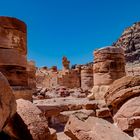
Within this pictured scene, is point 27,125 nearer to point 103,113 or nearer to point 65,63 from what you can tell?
point 103,113

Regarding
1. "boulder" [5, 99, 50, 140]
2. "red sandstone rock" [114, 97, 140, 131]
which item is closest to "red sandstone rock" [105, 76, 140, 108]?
"red sandstone rock" [114, 97, 140, 131]

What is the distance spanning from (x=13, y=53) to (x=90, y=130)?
4.40 metres

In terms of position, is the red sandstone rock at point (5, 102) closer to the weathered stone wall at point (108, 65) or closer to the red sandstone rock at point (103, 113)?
the red sandstone rock at point (103, 113)

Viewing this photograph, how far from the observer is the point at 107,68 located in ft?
40.9

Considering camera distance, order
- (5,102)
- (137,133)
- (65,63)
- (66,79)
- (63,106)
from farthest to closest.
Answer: (65,63)
(66,79)
(63,106)
(137,133)
(5,102)

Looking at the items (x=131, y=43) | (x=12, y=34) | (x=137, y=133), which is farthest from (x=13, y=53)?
(x=131, y=43)

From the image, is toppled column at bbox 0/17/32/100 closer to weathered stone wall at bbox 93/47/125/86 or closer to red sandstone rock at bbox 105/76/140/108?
red sandstone rock at bbox 105/76/140/108

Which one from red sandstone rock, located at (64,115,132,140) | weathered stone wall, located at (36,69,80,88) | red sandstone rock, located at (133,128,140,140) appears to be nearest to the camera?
red sandstone rock, located at (64,115,132,140)

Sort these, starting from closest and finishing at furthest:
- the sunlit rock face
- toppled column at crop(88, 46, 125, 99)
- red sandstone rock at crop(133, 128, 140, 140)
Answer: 1. red sandstone rock at crop(133, 128, 140, 140)
2. toppled column at crop(88, 46, 125, 99)
3. the sunlit rock face

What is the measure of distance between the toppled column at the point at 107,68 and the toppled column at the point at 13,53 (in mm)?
5501

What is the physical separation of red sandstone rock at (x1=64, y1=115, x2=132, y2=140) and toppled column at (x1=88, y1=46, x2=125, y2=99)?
795 cm

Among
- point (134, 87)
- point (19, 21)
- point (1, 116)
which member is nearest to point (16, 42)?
point (19, 21)

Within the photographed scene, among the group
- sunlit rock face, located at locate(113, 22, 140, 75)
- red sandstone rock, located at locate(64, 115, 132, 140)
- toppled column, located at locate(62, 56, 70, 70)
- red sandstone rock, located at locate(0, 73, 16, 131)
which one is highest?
sunlit rock face, located at locate(113, 22, 140, 75)

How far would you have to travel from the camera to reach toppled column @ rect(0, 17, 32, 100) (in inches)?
292
